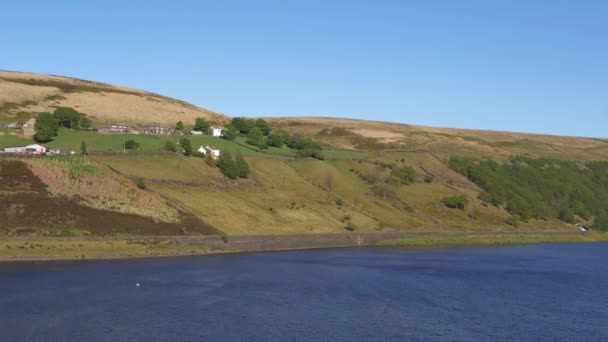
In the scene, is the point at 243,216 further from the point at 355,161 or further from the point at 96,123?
the point at 96,123

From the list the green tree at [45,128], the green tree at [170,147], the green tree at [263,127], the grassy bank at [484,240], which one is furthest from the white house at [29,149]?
the green tree at [263,127]

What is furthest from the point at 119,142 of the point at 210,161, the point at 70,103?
the point at 70,103

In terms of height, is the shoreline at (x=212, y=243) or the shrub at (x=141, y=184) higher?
the shrub at (x=141, y=184)

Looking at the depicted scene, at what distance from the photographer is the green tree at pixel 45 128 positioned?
127500mm

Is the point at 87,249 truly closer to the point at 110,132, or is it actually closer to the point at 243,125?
the point at 110,132

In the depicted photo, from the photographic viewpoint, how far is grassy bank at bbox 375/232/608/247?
383 feet

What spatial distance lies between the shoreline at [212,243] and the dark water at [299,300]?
3311 millimetres

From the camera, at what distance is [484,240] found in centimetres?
12375

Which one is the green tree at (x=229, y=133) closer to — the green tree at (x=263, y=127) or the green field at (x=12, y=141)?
the green tree at (x=263, y=127)

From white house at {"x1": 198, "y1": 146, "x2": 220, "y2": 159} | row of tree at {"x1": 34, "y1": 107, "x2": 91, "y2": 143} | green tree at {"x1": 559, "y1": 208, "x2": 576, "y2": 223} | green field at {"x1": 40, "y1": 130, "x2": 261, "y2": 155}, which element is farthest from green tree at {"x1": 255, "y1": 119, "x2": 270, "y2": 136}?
green tree at {"x1": 559, "y1": 208, "x2": 576, "y2": 223}

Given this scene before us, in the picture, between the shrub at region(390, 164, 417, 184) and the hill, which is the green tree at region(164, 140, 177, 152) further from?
the shrub at region(390, 164, 417, 184)

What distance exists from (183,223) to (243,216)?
1237cm

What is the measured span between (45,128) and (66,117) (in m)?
17.4

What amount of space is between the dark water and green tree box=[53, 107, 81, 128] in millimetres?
67057
